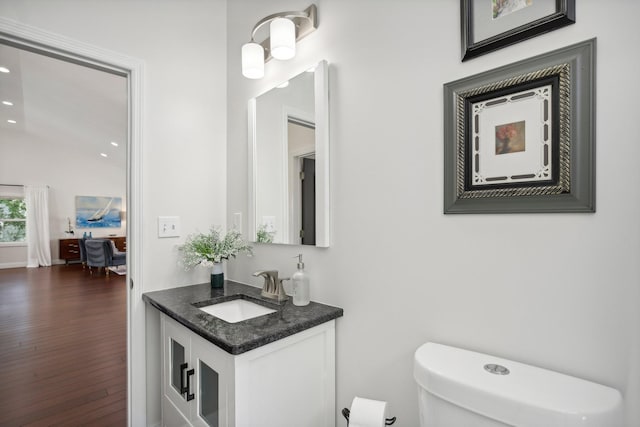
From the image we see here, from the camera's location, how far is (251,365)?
3.42 feet

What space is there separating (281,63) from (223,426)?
161cm

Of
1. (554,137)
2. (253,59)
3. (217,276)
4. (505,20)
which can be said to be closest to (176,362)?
(217,276)

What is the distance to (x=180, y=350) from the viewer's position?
1.39 metres

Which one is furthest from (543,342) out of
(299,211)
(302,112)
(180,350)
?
(180,350)

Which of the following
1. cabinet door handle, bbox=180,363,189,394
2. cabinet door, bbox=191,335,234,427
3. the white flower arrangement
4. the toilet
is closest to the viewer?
the toilet

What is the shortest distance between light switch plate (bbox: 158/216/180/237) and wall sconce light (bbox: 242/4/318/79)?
88 centimetres

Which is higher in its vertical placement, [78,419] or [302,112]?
[302,112]

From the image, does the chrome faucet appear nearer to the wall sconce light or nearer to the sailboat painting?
the wall sconce light

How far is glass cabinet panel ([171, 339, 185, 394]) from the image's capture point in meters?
1.38

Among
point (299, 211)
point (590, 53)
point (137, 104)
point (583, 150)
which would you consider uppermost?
point (137, 104)

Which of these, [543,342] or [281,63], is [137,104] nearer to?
[281,63]

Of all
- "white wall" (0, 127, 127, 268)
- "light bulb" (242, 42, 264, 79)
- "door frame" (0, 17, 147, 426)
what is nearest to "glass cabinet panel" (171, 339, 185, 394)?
"door frame" (0, 17, 147, 426)

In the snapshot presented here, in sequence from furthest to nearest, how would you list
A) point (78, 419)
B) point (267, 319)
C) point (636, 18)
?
point (78, 419) → point (267, 319) → point (636, 18)

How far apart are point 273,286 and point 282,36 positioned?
3.69 feet
